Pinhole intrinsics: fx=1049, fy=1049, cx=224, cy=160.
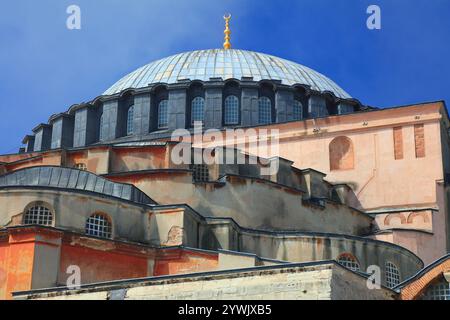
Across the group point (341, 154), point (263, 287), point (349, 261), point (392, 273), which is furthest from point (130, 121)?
point (263, 287)

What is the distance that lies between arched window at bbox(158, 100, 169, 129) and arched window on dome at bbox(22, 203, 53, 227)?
12944 mm

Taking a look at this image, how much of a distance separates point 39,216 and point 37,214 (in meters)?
0.08

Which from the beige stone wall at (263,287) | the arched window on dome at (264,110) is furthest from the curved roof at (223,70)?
the beige stone wall at (263,287)

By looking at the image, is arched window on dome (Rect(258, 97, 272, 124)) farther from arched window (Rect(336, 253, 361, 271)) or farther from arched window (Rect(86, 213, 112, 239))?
arched window (Rect(86, 213, 112, 239))

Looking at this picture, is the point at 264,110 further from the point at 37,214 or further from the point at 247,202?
the point at 37,214

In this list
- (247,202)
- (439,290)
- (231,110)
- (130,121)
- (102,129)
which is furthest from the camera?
(102,129)

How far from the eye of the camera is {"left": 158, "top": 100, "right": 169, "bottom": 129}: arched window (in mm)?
40750

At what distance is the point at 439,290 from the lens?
25.0 metres

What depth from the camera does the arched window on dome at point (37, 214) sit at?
1104 inches

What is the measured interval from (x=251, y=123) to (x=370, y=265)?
10630mm

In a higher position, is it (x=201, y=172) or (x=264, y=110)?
(x=264, y=110)

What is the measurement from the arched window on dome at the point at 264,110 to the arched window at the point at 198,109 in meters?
2.21
